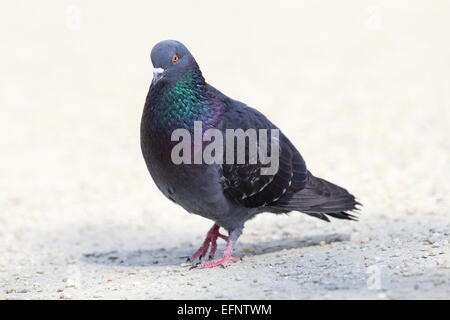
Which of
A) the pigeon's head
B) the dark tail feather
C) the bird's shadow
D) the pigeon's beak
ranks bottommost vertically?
the bird's shadow

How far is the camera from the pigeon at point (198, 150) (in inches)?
238

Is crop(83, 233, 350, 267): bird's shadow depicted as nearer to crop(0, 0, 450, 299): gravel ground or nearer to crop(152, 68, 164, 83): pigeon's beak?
crop(0, 0, 450, 299): gravel ground

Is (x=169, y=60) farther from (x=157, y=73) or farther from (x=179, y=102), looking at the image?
(x=179, y=102)

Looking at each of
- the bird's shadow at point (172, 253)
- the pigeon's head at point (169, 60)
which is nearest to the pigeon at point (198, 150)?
Result: the pigeon's head at point (169, 60)

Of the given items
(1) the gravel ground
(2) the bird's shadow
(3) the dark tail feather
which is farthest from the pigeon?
(2) the bird's shadow

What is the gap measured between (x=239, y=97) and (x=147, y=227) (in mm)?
6441

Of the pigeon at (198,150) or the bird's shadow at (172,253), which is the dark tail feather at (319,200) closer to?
the pigeon at (198,150)

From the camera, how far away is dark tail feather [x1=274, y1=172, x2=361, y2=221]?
687 cm

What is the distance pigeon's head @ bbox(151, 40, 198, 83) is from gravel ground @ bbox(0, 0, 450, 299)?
66.3 inches

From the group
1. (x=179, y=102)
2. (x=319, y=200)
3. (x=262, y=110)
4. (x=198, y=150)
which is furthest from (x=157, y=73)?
(x=262, y=110)

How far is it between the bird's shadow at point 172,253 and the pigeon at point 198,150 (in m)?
0.65

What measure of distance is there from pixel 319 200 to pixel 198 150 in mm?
1536

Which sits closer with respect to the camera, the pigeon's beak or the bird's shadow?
the pigeon's beak
